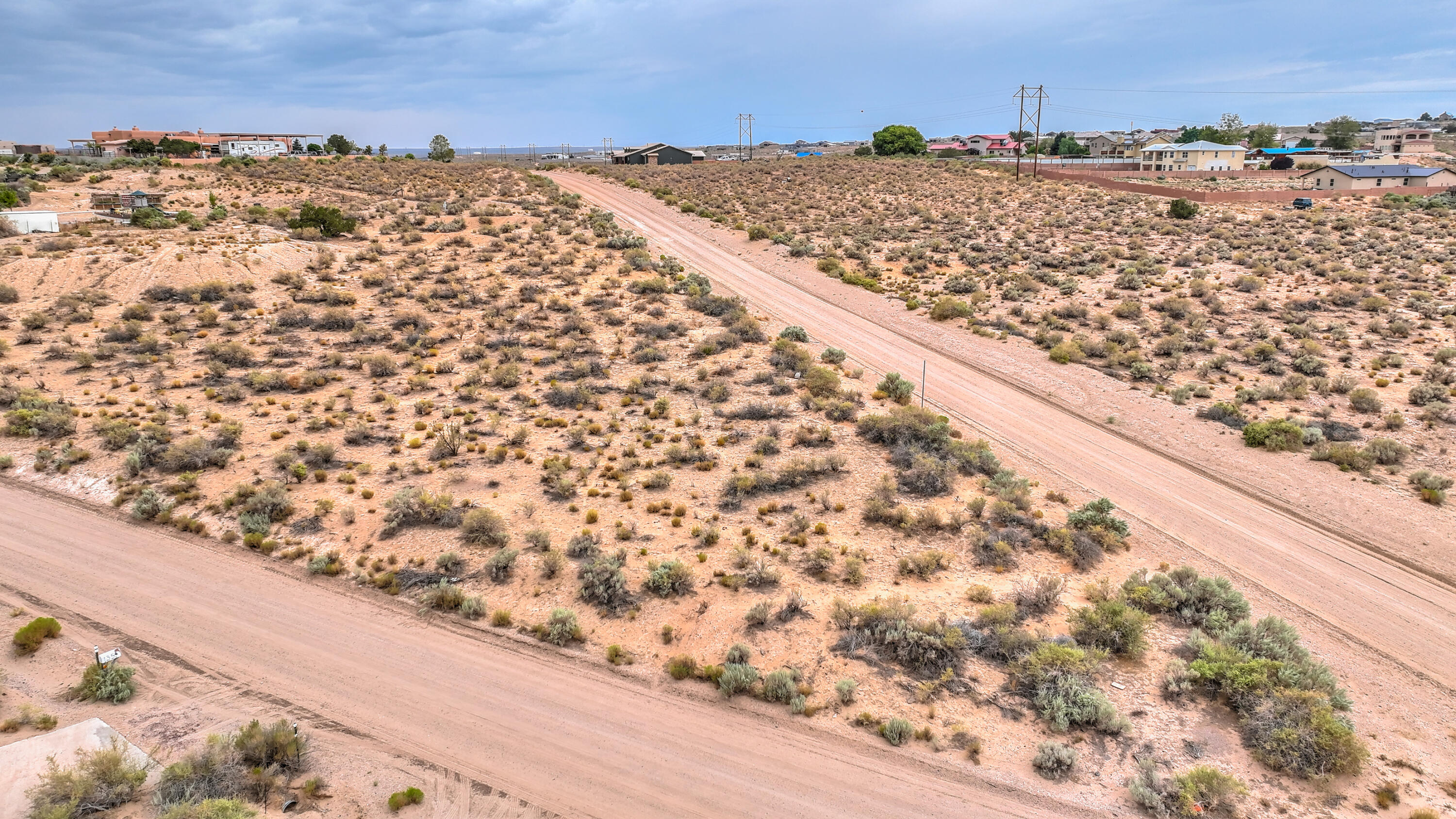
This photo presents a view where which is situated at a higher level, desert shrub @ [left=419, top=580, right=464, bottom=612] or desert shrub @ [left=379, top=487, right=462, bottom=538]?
desert shrub @ [left=379, top=487, right=462, bottom=538]

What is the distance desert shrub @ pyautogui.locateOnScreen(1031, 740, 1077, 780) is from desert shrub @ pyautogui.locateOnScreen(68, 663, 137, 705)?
15561 mm

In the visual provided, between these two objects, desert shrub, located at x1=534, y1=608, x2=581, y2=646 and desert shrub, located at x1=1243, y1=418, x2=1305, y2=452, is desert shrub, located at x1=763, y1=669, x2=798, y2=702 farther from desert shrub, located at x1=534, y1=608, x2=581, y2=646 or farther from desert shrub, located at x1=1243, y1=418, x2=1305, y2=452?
desert shrub, located at x1=1243, y1=418, x2=1305, y2=452

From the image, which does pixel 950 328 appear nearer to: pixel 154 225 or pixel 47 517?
pixel 47 517

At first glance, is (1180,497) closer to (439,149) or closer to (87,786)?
(87,786)

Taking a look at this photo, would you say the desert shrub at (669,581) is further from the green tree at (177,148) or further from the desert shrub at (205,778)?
the green tree at (177,148)

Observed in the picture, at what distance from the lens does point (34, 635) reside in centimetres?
1346

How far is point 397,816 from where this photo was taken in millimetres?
10586

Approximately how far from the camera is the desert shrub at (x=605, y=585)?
15352 mm

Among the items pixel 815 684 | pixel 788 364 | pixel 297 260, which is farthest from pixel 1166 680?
pixel 297 260

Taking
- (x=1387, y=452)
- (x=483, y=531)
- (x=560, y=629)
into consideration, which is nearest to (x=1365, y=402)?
(x=1387, y=452)

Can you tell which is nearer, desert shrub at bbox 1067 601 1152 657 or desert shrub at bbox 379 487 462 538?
desert shrub at bbox 1067 601 1152 657

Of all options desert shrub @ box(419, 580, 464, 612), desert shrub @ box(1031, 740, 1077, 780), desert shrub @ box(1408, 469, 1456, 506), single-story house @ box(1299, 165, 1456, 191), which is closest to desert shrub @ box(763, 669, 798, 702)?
desert shrub @ box(1031, 740, 1077, 780)

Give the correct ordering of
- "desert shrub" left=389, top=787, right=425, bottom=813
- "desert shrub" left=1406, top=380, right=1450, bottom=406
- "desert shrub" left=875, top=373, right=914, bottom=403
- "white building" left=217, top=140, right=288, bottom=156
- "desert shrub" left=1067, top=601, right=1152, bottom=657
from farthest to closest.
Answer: "white building" left=217, top=140, right=288, bottom=156 → "desert shrub" left=875, top=373, right=914, bottom=403 → "desert shrub" left=1406, top=380, right=1450, bottom=406 → "desert shrub" left=1067, top=601, right=1152, bottom=657 → "desert shrub" left=389, top=787, right=425, bottom=813

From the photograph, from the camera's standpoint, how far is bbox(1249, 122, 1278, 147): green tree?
124812mm
